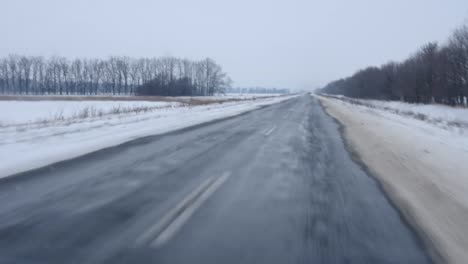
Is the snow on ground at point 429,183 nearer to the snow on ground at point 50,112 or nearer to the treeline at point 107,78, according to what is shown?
the snow on ground at point 50,112

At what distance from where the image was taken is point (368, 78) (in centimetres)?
8606

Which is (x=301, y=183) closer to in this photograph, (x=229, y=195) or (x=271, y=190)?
(x=271, y=190)

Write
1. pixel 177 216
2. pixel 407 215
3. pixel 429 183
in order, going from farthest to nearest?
pixel 429 183 → pixel 407 215 → pixel 177 216

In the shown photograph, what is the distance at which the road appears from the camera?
3242mm

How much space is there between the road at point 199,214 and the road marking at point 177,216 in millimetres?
13

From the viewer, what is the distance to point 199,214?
4293 mm

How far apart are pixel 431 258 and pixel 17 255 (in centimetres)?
428

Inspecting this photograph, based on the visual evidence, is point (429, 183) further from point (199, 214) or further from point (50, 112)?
point (50, 112)

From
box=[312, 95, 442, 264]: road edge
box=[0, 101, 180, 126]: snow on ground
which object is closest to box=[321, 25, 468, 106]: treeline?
box=[0, 101, 180, 126]: snow on ground

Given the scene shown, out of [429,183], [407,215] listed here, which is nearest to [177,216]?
[407,215]

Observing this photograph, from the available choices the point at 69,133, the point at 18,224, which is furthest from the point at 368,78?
the point at 18,224

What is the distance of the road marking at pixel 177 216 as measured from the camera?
3.47 m

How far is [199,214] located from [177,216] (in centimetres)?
31

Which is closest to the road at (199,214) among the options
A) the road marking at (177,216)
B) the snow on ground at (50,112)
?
the road marking at (177,216)
